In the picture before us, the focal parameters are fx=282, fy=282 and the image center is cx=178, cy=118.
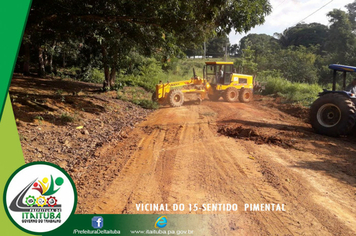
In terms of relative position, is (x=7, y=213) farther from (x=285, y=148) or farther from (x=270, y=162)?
(x=285, y=148)

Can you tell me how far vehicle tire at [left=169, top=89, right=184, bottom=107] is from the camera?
14.0m

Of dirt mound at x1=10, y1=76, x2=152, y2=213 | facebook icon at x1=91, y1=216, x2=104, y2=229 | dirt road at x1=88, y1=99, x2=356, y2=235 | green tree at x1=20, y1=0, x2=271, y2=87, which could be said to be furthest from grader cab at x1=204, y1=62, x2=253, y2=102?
facebook icon at x1=91, y1=216, x2=104, y2=229

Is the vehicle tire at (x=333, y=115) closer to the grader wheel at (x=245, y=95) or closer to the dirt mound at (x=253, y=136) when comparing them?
the dirt mound at (x=253, y=136)

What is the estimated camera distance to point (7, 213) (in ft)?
10.3

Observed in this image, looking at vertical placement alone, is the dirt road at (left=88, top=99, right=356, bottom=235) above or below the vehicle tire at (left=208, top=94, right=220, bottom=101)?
below

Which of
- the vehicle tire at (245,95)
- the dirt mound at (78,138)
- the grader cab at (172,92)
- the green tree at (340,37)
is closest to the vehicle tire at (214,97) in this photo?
the vehicle tire at (245,95)

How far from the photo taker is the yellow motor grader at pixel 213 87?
1427 centimetres

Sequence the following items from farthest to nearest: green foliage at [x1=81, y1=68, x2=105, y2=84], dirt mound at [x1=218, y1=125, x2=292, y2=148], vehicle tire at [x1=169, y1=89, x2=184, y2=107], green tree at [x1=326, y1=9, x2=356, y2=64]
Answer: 1. green tree at [x1=326, y1=9, x2=356, y2=64]
2. green foliage at [x1=81, y1=68, x2=105, y2=84]
3. vehicle tire at [x1=169, y1=89, x2=184, y2=107]
4. dirt mound at [x1=218, y1=125, x2=292, y2=148]

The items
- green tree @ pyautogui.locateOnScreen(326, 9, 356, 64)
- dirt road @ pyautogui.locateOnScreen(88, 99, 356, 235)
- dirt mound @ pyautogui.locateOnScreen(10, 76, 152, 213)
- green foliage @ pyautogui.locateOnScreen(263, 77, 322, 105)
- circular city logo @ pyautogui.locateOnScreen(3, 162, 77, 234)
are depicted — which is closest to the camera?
circular city logo @ pyautogui.locateOnScreen(3, 162, 77, 234)

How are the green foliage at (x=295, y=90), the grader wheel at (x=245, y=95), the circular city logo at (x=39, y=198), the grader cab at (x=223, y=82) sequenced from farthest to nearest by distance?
the grader wheel at (x=245, y=95) → the grader cab at (x=223, y=82) → the green foliage at (x=295, y=90) → the circular city logo at (x=39, y=198)

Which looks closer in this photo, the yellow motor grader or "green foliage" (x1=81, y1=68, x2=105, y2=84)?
the yellow motor grader

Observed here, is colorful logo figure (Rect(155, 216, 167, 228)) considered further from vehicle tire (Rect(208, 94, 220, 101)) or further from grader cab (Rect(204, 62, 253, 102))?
vehicle tire (Rect(208, 94, 220, 101))

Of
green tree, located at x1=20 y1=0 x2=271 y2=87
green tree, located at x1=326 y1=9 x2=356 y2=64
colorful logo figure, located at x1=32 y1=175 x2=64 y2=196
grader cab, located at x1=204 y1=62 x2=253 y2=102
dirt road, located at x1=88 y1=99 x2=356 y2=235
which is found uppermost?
green tree, located at x1=326 y1=9 x2=356 y2=64

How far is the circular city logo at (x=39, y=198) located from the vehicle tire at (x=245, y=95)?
1495cm
